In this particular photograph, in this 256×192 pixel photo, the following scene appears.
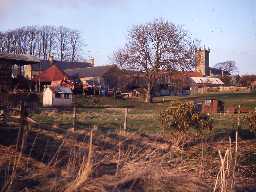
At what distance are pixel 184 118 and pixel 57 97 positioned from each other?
2897cm

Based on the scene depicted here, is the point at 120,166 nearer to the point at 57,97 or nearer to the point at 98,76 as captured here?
the point at 57,97

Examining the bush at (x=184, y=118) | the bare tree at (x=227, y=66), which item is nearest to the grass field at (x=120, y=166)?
the bush at (x=184, y=118)

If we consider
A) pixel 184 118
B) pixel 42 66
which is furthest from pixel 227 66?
pixel 184 118

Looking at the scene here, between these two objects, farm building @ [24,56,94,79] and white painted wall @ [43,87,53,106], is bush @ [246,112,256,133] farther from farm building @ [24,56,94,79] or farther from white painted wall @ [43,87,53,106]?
farm building @ [24,56,94,79]

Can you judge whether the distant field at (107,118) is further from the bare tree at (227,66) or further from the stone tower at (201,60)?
the bare tree at (227,66)

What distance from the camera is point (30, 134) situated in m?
14.0

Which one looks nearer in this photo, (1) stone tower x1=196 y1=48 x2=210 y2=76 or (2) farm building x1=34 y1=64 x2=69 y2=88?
(1) stone tower x1=196 y1=48 x2=210 y2=76

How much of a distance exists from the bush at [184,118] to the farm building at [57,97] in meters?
28.0

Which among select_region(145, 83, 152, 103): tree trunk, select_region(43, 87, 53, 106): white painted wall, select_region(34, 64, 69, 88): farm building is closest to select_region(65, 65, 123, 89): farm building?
select_region(34, 64, 69, 88): farm building

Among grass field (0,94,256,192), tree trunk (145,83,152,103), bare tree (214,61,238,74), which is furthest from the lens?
bare tree (214,61,238,74)

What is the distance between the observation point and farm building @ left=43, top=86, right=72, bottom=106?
137ft

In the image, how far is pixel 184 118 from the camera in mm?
14273

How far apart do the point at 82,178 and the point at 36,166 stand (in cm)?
261

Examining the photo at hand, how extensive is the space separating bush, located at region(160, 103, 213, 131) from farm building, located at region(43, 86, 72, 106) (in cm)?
2795
